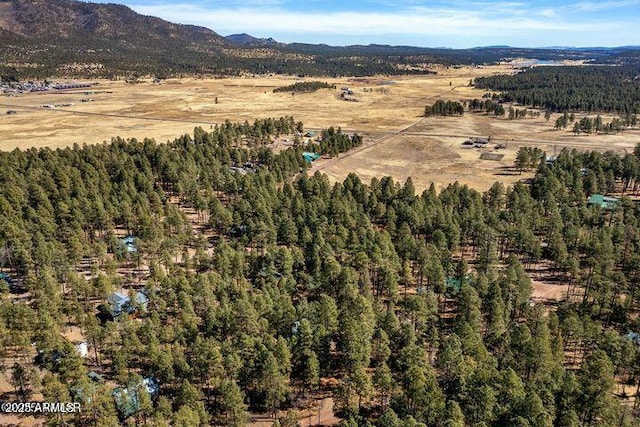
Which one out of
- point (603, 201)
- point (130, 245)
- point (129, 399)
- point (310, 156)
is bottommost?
point (129, 399)

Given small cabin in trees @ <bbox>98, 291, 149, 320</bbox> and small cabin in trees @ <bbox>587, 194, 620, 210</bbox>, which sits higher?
small cabin in trees @ <bbox>587, 194, 620, 210</bbox>

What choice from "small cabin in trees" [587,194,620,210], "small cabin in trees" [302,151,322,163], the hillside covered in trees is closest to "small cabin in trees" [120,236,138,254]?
the hillside covered in trees

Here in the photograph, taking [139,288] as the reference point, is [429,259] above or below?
above

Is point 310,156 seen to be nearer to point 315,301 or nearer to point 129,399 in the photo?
point 315,301

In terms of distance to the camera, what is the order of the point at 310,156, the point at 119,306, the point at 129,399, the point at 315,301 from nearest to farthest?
the point at 129,399 < the point at 119,306 < the point at 315,301 < the point at 310,156

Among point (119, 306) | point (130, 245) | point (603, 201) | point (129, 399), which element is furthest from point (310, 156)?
point (129, 399)

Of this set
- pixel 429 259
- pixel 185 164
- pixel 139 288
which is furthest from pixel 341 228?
A: pixel 185 164

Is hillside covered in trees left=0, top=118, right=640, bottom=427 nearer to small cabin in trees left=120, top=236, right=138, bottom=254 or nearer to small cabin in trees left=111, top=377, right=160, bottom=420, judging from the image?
small cabin in trees left=111, top=377, right=160, bottom=420

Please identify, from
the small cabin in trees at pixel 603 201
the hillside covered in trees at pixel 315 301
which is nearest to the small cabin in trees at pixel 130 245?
the hillside covered in trees at pixel 315 301

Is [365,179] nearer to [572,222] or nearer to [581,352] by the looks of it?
[572,222]
